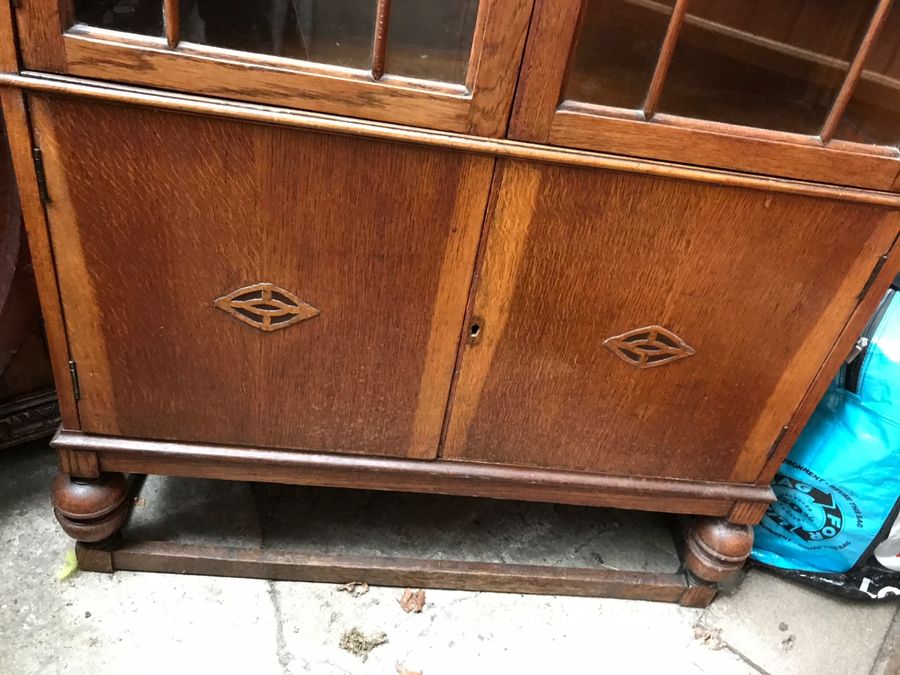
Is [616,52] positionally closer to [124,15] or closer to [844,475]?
[124,15]

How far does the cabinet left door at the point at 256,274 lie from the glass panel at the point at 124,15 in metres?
0.08

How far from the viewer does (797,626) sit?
127 centimetres

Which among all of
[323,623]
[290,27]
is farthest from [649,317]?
[323,623]

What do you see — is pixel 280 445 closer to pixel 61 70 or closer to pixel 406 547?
→ pixel 406 547

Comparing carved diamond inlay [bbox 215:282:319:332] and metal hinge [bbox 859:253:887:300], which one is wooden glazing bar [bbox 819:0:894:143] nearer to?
metal hinge [bbox 859:253:887:300]

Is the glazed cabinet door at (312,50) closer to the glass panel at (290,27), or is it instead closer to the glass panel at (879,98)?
the glass panel at (290,27)

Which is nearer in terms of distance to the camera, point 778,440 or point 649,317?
point 649,317

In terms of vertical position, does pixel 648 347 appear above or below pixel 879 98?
below

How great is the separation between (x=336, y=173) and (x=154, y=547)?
27.6 inches

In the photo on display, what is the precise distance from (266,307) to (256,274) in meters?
0.05

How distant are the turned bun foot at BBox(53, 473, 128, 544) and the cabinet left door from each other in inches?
4.7

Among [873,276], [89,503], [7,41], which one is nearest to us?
[7,41]

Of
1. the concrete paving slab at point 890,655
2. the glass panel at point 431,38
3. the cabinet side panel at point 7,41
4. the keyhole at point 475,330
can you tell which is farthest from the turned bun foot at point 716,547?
the cabinet side panel at point 7,41

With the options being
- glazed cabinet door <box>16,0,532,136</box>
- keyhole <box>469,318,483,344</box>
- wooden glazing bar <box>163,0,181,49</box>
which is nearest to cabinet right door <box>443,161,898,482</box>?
keyhole <box>469,318,483,344</box>
